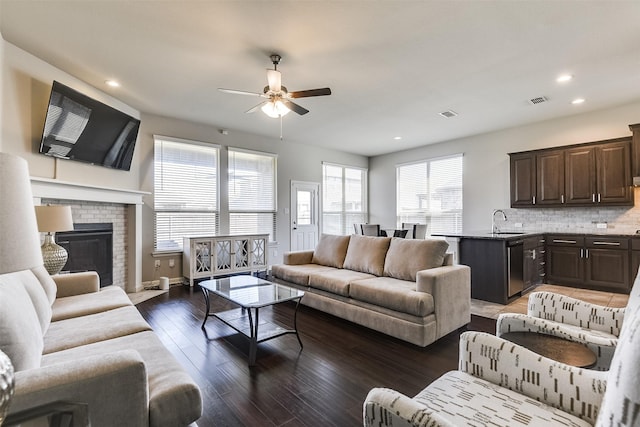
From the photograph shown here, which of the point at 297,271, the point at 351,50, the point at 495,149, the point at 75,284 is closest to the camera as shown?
the point at 75,284

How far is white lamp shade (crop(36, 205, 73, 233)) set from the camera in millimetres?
2893

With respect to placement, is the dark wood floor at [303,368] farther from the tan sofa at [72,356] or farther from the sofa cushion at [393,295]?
the tan sofa at [72,356]

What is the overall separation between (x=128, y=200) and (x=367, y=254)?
365cm

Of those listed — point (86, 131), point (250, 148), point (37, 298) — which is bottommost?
point (37, 298)

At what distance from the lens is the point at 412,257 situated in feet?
11.0

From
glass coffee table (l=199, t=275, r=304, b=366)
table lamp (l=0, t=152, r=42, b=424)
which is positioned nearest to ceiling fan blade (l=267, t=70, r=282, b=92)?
glass coffee table (l=199, t=275, r=304, b=366)

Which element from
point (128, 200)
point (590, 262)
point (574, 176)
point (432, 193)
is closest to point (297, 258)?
point (128, 200)

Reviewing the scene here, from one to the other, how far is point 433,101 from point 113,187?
15.9 feet

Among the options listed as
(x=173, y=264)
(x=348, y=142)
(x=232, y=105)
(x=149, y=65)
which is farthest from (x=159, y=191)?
(x=348, y=142)

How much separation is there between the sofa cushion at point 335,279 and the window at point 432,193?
3960mm

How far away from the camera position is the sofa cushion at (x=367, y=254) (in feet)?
12.1

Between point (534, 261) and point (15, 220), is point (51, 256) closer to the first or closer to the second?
point (15, 220)

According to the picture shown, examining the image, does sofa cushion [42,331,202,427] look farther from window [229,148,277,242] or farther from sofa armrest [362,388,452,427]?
window [229,148,277,242]

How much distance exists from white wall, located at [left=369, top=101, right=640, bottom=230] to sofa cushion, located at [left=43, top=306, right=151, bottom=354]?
248 inches
